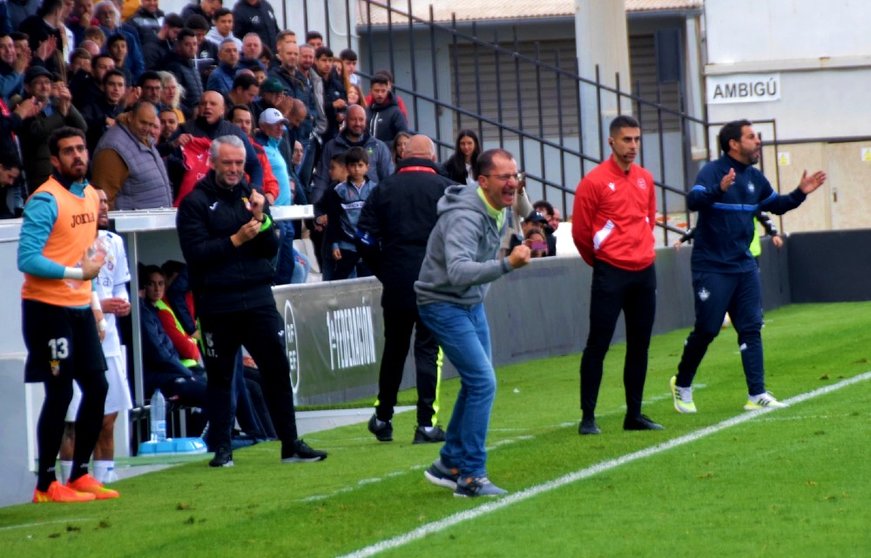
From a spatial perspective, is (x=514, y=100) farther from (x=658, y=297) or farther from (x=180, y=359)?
(x=180, y=359)

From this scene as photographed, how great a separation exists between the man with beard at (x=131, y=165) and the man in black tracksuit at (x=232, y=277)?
3598 millimetres

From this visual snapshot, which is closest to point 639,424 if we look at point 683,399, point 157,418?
point 683,399

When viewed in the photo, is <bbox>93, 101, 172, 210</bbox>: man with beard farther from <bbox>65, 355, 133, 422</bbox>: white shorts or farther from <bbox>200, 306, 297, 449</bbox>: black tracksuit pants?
<bbox>200, 306, 297, 449</bbox>: black tracksuit pants

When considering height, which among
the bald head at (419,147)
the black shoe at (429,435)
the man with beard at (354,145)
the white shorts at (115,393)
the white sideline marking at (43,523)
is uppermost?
the man with beard at (354,145)

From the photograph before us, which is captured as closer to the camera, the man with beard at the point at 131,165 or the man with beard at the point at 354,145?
the man with beard at the point at 131,165

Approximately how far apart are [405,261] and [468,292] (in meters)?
2.87

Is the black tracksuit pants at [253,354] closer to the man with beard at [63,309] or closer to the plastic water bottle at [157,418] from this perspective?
the man with beard at [63,309]

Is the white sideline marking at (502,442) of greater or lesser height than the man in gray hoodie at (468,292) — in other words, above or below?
below

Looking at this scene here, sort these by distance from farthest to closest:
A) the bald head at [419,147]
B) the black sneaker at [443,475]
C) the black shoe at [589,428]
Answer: the bald head at [419,147], the black shoe at [589,428], the black sneaker at [443,475]

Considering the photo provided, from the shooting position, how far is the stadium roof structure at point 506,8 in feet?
112

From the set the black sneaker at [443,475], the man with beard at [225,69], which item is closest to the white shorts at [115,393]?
the black sneaker at [443,475]

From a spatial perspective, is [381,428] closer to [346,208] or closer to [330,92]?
A: [346,208]

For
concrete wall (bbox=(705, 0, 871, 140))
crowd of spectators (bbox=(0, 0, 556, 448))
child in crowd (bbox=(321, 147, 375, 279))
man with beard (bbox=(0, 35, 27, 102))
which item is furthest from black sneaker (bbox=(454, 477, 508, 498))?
concrete wall (bbox=(705, 0, 871, 140))

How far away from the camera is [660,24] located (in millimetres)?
35062
